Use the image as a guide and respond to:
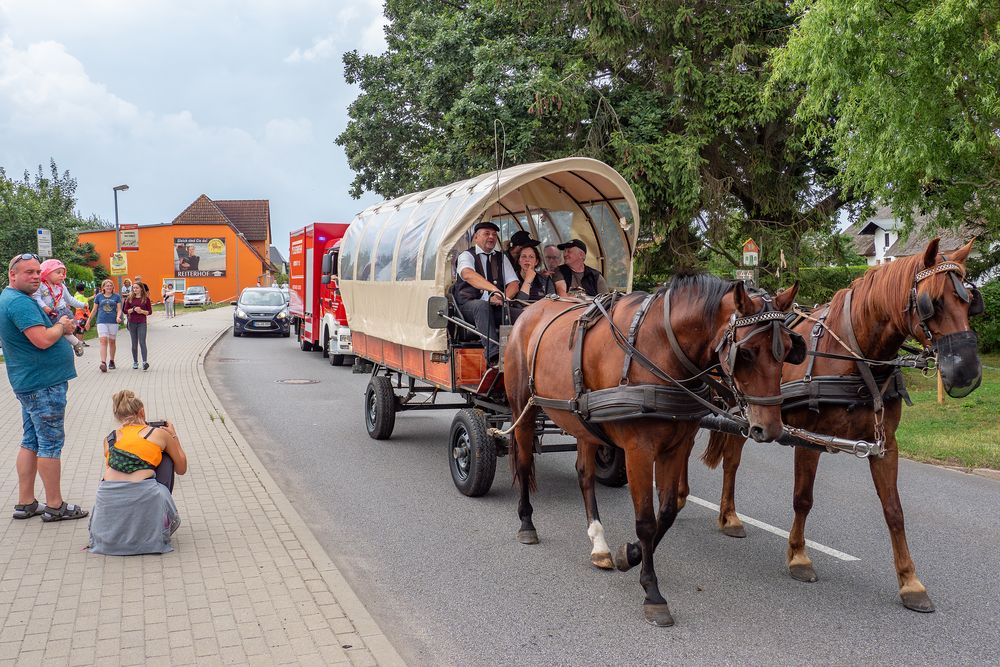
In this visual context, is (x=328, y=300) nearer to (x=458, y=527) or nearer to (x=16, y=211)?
(x=458, y=527)

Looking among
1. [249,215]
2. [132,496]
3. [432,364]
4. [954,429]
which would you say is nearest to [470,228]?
[432,364]

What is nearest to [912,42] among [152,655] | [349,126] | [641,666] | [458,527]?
[458,527]

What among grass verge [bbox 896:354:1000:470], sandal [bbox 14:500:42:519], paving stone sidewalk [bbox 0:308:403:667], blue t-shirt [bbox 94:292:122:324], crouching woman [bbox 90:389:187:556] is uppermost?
blue t-shirt [bbox 94:292:122:324]

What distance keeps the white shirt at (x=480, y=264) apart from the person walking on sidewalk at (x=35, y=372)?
3173mm

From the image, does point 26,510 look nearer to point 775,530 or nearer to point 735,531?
point 735,531

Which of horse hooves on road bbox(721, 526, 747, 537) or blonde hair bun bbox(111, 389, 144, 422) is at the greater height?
blonde hair bun bbox(111, 389, 144, 422)

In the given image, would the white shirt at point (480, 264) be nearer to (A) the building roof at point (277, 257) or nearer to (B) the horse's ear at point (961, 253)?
(B) the horse's ear at point (961, 253)

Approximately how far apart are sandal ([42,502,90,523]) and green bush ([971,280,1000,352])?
22287mm

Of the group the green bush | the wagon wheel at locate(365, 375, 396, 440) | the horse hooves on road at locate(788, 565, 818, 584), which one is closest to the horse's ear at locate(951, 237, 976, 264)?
the horse hooves on road at locate(788, 565, 818, 584)

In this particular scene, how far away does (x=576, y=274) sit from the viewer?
7.81 m

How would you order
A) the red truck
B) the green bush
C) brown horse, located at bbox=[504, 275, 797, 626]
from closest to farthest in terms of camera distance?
1. brown horse, located at bbox=[504, 275, 797, 626]
2. the red truck
3. the green bush

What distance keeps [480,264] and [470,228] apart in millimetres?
665

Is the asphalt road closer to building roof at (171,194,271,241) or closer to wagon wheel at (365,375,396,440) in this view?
wagon wheel at (365,375,396,440)

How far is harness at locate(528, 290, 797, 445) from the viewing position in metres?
4.07
